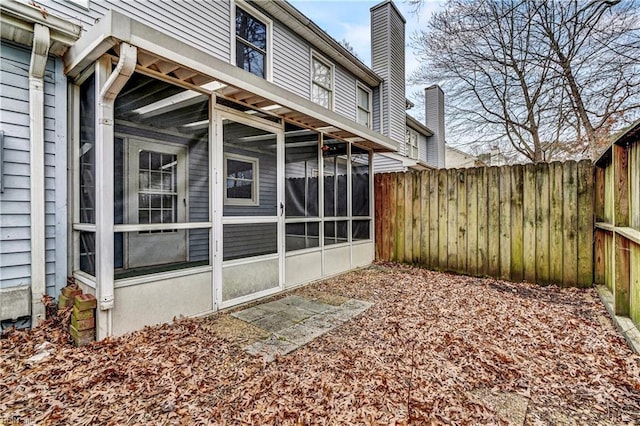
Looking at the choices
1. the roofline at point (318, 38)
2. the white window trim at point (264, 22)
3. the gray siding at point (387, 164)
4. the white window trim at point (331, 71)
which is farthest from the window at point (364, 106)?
the white window trim at point (264, 22)

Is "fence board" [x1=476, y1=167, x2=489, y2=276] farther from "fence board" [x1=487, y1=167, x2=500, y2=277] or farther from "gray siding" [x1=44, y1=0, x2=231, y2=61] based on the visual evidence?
"gray siding" [x1=44, y1=0, x2=231, y2=61]

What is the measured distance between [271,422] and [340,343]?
3.81 feet

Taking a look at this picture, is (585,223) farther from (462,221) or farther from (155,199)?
(155,199)

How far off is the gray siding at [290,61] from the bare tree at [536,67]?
4463mm

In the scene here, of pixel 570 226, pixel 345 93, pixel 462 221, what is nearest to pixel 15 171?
pixel 462 221

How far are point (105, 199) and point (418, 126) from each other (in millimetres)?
14357

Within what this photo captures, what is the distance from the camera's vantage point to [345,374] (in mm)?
2279

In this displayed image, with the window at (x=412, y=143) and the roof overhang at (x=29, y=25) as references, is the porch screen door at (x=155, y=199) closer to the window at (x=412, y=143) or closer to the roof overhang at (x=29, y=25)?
the roof overhang at (x=29, y=25)

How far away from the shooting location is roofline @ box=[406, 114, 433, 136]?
13673 mm

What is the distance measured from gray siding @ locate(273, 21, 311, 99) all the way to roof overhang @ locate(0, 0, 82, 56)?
4.12m

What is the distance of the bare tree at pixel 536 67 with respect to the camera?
754 cm

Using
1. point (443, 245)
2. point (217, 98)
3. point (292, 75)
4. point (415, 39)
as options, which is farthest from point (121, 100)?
point (415, 39)

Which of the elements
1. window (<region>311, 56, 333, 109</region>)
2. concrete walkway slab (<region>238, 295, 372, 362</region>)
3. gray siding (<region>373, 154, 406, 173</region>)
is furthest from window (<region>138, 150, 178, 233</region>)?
gray siding (<region>373, 154, 406, 173</region>)

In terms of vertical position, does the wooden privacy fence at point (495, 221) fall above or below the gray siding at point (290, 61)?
below
